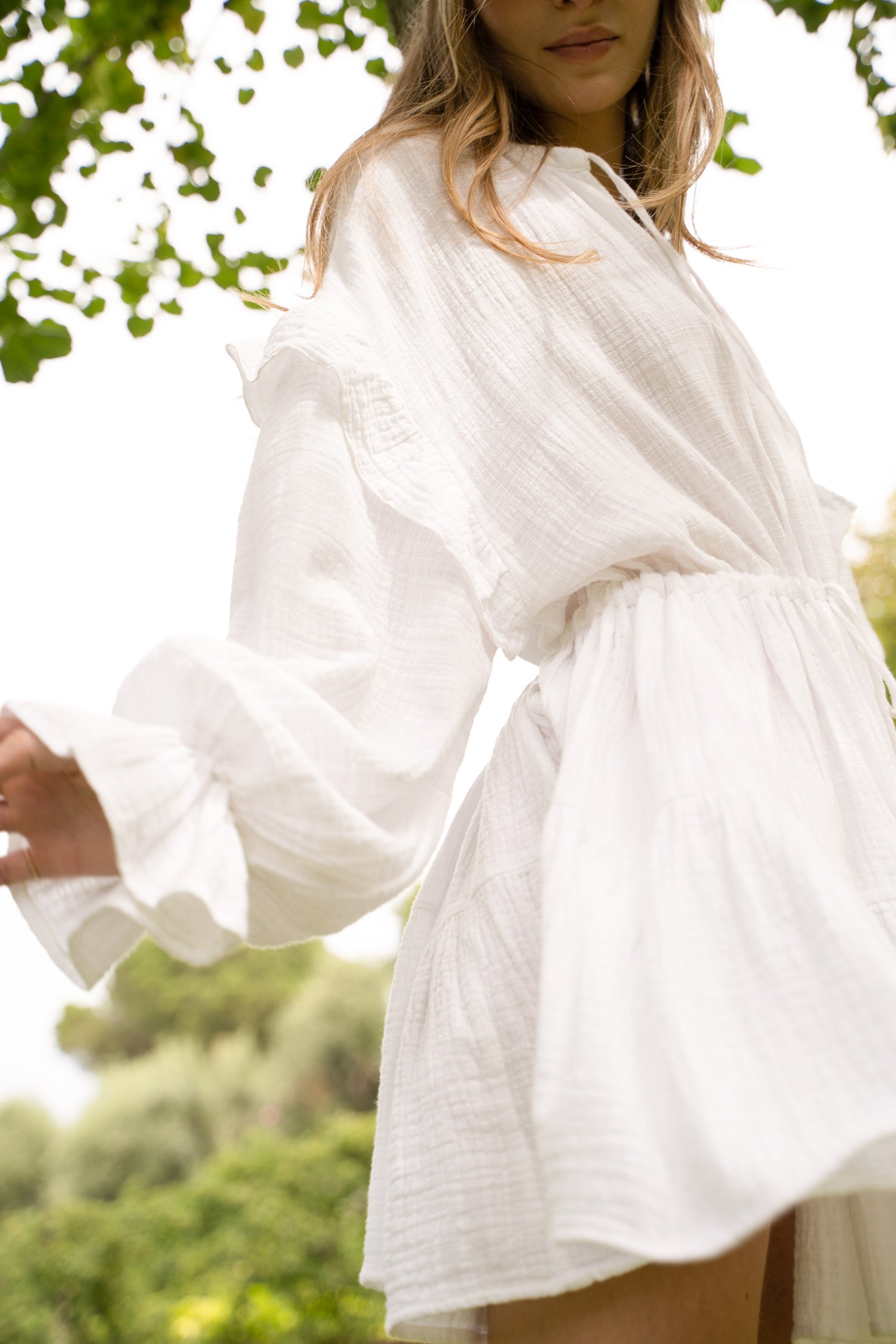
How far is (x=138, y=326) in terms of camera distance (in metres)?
3.06

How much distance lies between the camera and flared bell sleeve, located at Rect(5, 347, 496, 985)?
0.71m

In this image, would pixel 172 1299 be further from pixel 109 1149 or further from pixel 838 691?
pixel 838 691

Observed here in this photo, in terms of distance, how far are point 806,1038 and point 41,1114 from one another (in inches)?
456

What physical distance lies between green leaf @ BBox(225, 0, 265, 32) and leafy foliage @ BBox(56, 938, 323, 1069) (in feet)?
37.4

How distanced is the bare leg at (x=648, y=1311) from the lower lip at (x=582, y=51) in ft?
4.30

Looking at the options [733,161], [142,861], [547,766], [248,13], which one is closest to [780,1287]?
[547,766]

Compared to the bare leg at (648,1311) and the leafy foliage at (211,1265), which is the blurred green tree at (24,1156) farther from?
the bare leg at (648,1311)

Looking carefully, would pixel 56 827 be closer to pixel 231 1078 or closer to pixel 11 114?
pixel 11 114

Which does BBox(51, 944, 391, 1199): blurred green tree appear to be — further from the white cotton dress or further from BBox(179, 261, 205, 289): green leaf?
the white cotton dress

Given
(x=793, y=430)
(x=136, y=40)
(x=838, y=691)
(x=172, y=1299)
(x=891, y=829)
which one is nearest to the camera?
(x=891, y=829)

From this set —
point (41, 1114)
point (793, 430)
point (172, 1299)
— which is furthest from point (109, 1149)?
point (793, 430)

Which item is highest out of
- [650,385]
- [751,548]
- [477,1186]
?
[650,385]

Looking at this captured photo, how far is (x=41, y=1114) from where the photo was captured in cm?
1059

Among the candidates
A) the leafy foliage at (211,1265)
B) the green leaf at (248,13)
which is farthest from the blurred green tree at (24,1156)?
the green leaf at (248,13)
